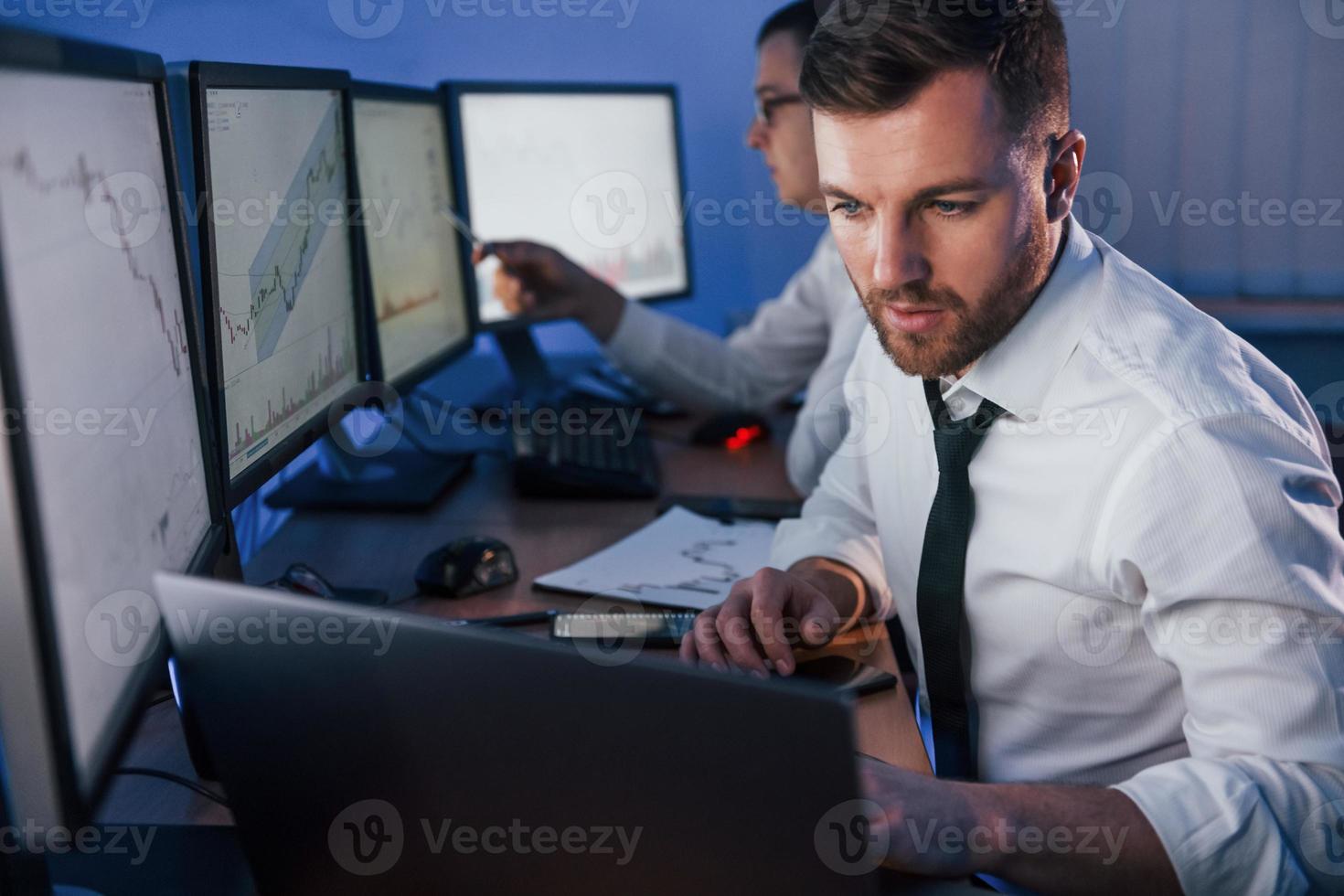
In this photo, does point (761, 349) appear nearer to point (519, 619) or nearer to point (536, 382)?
point (536, 382)

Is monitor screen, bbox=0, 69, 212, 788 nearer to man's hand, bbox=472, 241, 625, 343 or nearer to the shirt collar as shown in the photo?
the shirt collar

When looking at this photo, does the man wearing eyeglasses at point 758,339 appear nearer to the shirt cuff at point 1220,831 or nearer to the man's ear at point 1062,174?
the man's ear at point 1062,174

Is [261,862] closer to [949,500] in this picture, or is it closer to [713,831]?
[713,831]

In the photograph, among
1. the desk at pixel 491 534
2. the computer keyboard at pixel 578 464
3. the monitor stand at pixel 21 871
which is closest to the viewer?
the monitor stand at pixel 21 871

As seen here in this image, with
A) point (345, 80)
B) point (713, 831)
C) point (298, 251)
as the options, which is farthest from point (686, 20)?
point (713, 831)

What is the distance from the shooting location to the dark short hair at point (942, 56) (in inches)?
37.3

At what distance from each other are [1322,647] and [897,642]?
70cm

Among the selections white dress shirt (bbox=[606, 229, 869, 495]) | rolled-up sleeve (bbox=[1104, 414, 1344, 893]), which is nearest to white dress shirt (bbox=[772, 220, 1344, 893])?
rolled-up sleeve (bbox=[1104, 414, 1344, 893])

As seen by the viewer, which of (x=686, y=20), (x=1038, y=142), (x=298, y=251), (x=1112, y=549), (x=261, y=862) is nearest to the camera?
(x=261, y=862)

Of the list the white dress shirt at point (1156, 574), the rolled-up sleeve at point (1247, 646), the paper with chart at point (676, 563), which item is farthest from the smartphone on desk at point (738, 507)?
the rolled-up sleeve at point (1247, 646)

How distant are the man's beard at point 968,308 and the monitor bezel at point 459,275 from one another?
0.68 meters

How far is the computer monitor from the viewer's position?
1.66 ft

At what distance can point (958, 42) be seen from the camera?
0.94 meters

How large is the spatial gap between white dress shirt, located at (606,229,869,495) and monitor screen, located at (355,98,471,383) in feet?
1.01
